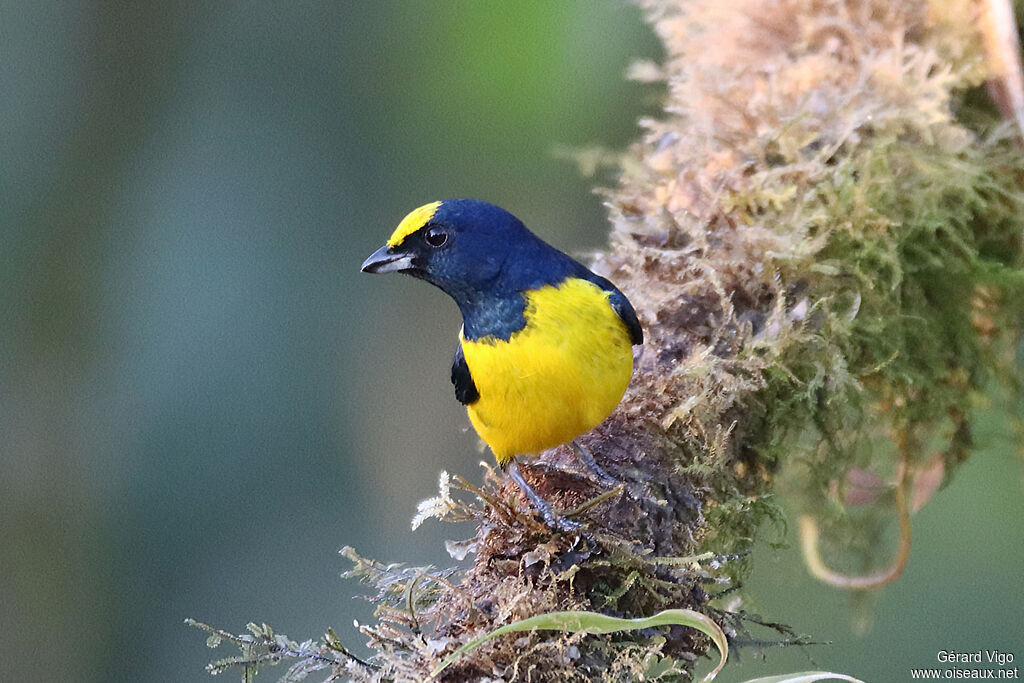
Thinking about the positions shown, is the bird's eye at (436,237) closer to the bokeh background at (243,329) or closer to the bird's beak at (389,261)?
the bird's beak at (389,261)

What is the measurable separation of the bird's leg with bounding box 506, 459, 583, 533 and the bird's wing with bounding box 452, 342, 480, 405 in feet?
0.44

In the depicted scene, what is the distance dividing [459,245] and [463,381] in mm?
202

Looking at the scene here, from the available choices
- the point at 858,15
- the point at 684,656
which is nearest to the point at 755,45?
the point at 858,15

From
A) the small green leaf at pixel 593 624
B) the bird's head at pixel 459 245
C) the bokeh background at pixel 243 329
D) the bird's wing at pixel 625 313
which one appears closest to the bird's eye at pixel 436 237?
the bird's head at pixel 459 245

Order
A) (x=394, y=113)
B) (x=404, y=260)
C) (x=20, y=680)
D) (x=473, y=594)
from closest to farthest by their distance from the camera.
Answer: (x=473, y=594) < (x=404, y=260) < (x=20, y=680) < (x=394, y=113)

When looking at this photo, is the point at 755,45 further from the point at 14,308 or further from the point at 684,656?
the point at 14,308

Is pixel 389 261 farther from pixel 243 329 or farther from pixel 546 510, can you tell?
pixel 243 329

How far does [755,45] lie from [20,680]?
9.12 feet

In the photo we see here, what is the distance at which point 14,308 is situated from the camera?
2.58 m

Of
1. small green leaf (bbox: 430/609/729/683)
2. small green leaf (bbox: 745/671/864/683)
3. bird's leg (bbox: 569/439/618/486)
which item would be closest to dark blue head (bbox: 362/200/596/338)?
bird's leg (bbox: 569/439/618/486)

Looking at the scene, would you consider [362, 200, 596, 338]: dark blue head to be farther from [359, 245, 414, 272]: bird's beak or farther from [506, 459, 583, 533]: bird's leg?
[506, 459, 583, 533]: bird's leg

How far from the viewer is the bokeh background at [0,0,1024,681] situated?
258cm

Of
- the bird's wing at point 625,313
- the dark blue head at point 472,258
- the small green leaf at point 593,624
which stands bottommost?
the small green leaf at point 593,624

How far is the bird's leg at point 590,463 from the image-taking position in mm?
1150
